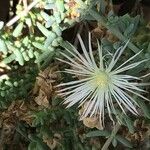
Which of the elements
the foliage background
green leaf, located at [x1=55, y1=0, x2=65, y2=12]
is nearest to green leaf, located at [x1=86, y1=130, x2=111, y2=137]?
the foliage background

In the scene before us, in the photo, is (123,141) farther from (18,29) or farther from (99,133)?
(18,29)

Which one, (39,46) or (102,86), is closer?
(102,86)

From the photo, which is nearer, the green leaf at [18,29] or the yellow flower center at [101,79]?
the yellow flower center at [101,79]

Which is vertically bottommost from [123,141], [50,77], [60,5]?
[123,141]

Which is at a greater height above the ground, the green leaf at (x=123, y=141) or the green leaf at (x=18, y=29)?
the green leaf at (x=18, y=29)

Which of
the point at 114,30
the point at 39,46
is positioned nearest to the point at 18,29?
the point at 39,46

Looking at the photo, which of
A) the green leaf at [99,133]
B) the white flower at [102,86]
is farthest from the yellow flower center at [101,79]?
the green leaf at [99,133]

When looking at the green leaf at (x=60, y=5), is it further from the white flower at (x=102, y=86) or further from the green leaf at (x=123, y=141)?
the green leaf at (x=123, y=141)

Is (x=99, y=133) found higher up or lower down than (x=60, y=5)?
lower down

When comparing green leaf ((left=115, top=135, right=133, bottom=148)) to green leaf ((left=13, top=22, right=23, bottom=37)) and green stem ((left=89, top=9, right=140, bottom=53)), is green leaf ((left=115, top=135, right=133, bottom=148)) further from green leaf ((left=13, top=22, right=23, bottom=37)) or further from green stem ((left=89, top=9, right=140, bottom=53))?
green leaf ((left=13, top=22, right=23, bottom=37))
